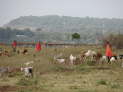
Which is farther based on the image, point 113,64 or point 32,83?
point 113,64

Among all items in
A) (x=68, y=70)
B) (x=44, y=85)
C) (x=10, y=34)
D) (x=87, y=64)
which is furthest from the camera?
(x=10, y=34)

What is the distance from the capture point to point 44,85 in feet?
69.6

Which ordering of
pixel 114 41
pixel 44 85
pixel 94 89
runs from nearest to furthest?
pixel 94 89
pixel 44 85
pixel 114 41

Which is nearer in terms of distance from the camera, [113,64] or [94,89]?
[94,89]

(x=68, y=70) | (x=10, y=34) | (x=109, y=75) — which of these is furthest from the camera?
(x=10, y=34)

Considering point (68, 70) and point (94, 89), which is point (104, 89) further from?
point (68, 70)

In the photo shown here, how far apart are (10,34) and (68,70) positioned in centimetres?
13946

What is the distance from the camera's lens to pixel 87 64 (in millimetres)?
35719

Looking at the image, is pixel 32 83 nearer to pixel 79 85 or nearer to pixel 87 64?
pixel 79 85

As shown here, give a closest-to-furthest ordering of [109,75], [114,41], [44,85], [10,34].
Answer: [44,85], [109,75], [114,41], [10,34]

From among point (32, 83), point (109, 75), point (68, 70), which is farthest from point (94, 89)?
point (68, 70)

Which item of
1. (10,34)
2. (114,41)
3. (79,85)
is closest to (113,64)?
(79,85)

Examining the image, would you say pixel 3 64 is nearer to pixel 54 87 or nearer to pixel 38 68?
pixel 38 68

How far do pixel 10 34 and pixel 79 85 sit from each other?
489 feet
